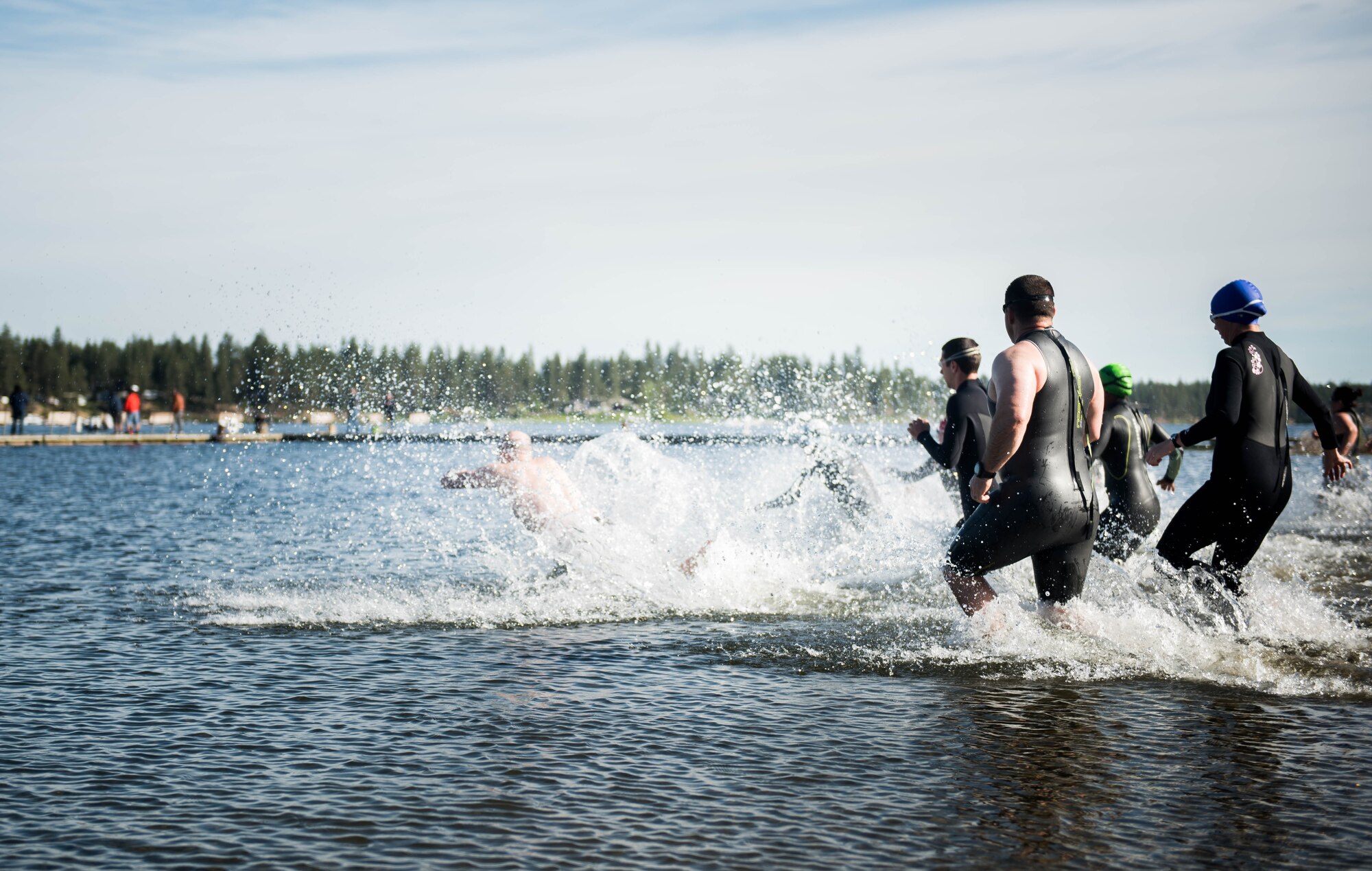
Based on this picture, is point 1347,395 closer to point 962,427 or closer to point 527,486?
point 962,427

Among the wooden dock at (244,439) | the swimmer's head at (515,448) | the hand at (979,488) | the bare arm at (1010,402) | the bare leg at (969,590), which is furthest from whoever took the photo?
the wooden dock at (244,439)

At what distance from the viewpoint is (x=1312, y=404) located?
776 cm

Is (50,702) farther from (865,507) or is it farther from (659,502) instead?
(865,507)

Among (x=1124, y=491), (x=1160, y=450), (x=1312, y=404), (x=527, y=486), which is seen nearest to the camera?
(x=1312, y=404)

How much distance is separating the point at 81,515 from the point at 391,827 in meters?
18.4

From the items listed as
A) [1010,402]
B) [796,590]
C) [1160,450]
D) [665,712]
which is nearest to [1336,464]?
[1160,450]

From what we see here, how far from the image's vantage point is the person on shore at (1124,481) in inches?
385

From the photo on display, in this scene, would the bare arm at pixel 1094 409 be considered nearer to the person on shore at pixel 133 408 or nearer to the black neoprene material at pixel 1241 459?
the black neoprene material at pixel 1241 459

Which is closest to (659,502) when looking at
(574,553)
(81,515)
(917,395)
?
(574,553)

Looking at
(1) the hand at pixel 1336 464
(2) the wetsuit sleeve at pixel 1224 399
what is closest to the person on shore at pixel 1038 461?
(2) the wetsuit sleeve at pixel 1224 399

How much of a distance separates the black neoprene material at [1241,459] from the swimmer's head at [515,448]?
5.78 metres

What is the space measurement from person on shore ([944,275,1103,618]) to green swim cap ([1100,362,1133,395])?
334 cm

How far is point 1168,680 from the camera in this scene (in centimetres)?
697

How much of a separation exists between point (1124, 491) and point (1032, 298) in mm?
3799
